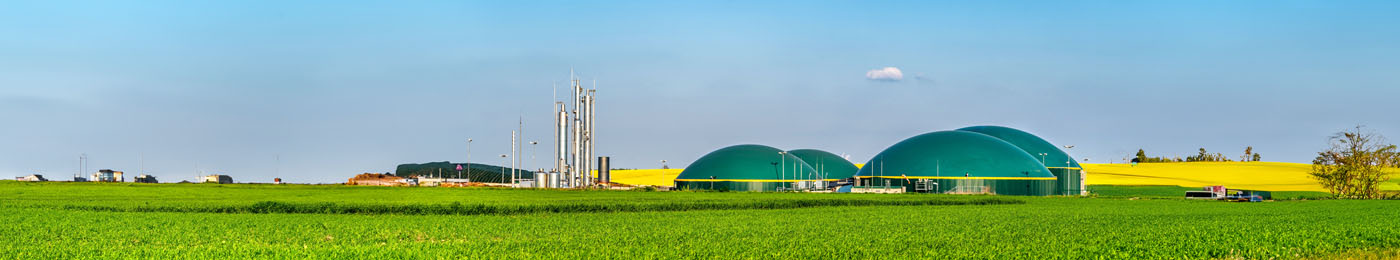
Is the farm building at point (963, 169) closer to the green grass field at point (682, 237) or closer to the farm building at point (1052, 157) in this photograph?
the farm building at point (1052, 157)

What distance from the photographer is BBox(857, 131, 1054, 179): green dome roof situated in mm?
100938

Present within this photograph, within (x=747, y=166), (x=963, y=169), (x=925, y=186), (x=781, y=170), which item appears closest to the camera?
(x=925, y=186)

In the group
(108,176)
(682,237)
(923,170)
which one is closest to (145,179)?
(108,176)

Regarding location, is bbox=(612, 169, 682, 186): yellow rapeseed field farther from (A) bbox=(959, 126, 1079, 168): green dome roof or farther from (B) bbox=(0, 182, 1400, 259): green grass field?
(B) bbox=(0, 182, 1400, 259): green grass field

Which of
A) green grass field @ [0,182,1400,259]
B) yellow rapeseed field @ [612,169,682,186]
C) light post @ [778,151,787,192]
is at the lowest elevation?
yellow rapeseed field @ [612,169,682,186]

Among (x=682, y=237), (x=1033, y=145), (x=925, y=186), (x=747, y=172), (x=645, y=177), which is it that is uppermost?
(x=1033, y=145)

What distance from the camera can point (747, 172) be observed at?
110062 millimetres

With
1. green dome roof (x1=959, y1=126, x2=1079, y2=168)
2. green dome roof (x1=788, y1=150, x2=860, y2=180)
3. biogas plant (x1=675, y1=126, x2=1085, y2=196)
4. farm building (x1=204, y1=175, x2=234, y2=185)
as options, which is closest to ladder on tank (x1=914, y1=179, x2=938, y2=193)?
biogas plant (x1=675, y1=126, x2=1085, y2=196)

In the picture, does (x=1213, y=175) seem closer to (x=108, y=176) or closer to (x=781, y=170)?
(x=781, y=170)

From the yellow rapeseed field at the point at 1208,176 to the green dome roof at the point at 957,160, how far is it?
131 feet

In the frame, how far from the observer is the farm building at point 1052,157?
107750mm

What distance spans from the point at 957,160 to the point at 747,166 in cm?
2040

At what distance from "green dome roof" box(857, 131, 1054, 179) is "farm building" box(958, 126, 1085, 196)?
494 centimetres

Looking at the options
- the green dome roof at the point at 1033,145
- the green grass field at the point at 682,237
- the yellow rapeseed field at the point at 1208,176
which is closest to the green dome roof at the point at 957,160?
the green dome roof at the point at 1033,145
